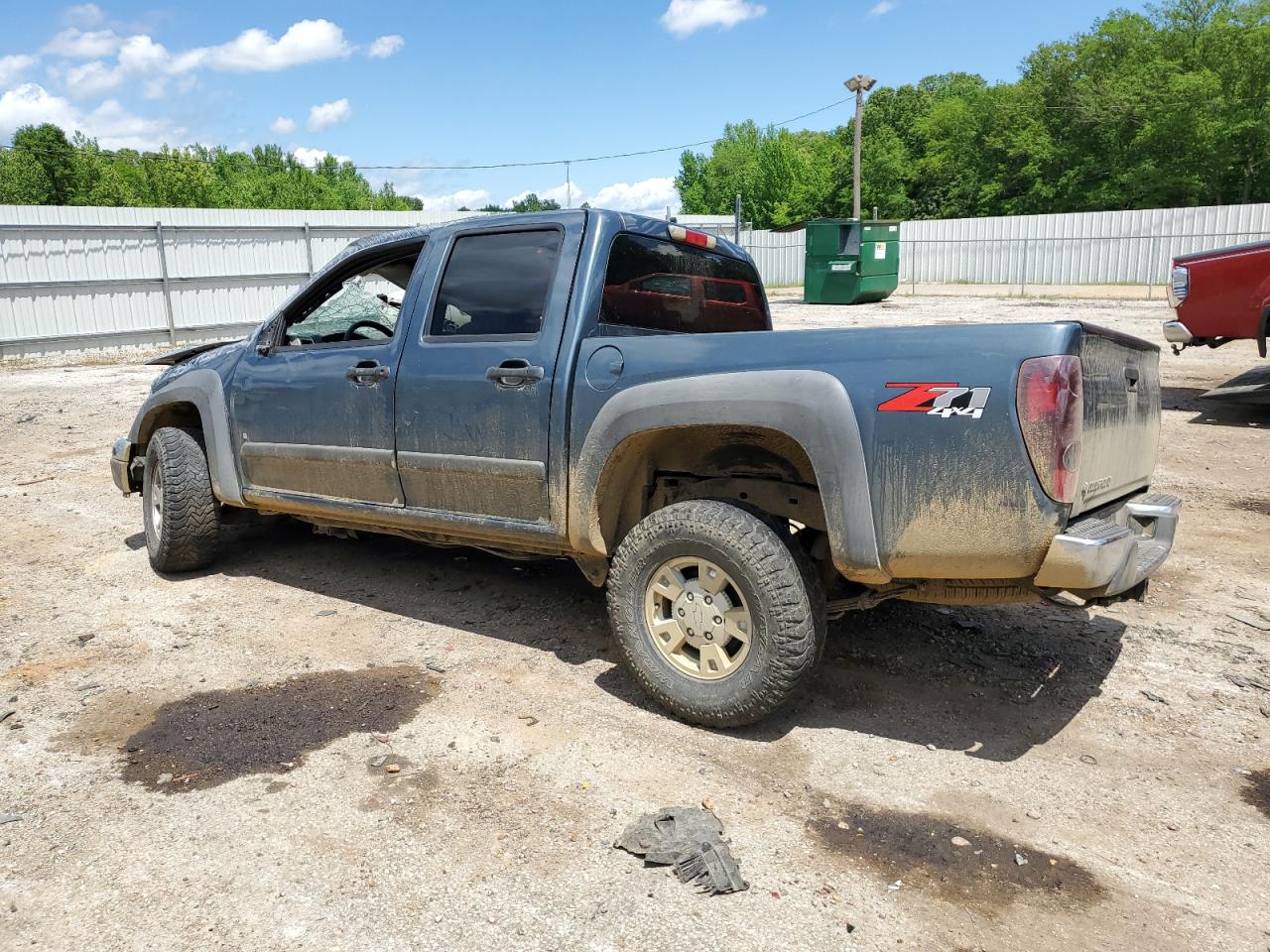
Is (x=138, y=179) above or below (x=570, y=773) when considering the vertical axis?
above

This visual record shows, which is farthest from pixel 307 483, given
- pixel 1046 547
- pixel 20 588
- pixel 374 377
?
pixel 1046 547

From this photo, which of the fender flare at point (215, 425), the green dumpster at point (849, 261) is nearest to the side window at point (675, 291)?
the fender flare at point (215, 425)

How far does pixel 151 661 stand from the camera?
4281 millimetres

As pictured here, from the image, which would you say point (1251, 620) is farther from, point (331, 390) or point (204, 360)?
point (204, 360)

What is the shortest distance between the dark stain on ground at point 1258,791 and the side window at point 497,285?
2939 mm

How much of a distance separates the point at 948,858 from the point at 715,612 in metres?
1.10

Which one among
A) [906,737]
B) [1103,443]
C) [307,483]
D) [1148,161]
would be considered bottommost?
[906,737]

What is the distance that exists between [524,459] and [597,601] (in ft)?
4.26

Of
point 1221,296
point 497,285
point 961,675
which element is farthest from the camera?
point 1221,296

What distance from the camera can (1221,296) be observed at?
9.12 metres

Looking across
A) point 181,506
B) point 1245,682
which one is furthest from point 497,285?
point 1245,682

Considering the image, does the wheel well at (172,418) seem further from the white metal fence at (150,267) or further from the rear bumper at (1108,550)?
the white metal fence at (150,267)

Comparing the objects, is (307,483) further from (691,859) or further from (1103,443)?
(1103,443)

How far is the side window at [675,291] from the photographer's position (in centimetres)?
399
